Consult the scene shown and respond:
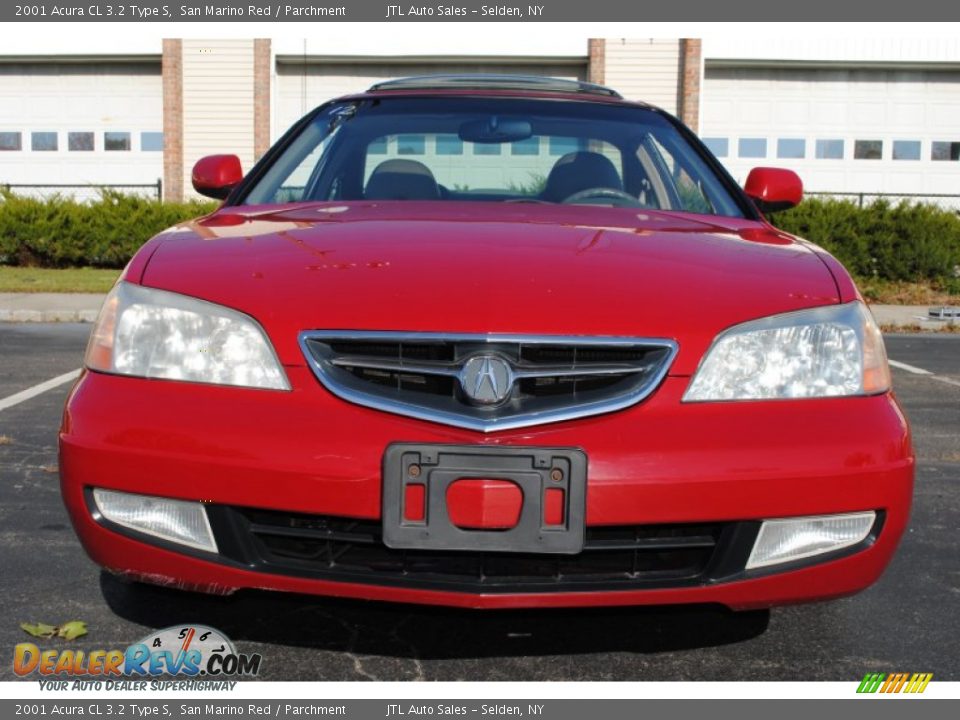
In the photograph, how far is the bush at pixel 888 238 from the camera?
14805 millimetres

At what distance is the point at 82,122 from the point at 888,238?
1529 cm

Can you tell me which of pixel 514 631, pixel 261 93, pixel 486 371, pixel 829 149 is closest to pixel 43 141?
pixel 261 93

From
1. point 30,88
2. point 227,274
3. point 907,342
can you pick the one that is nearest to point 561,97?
point 227,274

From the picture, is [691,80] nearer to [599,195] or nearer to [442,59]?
[442,59]

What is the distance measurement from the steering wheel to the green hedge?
11613 millimetres

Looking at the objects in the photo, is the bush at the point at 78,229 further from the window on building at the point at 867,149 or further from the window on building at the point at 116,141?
the window on building at the point at 867,149

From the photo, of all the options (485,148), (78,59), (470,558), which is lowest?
(470,558)

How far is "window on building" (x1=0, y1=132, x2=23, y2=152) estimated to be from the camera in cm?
2247

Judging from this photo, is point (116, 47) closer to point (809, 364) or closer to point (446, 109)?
point (446, 109)

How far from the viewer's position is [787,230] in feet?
50.6

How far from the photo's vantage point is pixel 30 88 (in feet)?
72.9

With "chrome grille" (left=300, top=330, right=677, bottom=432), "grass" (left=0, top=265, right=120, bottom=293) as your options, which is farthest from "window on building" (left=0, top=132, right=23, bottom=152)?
"chrome grille" (left=300, top=330, right=677, bottom=432)

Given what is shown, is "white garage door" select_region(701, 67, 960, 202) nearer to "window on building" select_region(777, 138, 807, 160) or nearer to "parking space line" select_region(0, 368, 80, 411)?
"window on building" select_region(777, 138, 807, 160)

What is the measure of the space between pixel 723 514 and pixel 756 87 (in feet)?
67.0
